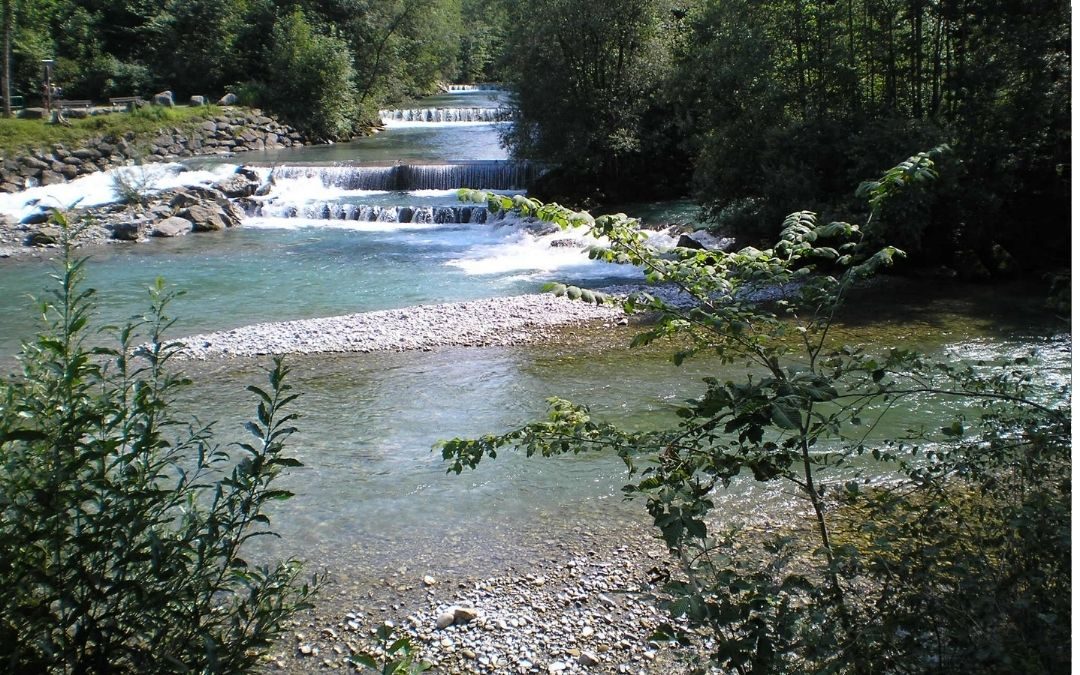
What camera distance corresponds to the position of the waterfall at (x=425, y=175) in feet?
69.6

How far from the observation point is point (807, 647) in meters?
2.70

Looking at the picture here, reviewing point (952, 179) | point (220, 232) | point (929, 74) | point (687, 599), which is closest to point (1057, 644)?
point (687, 599)

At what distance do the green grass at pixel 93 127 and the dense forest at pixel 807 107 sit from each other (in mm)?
3615

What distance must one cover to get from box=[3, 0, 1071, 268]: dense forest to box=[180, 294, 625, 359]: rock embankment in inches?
163

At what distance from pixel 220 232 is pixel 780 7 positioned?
38.5 feet

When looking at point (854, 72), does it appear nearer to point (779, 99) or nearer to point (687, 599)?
point (779, 99)

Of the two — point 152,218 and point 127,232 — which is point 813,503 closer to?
point 127,232

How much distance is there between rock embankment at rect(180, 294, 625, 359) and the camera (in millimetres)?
10492

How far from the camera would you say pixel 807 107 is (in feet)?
46.2

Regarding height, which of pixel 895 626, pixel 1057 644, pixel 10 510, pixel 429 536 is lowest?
pixel 429 536

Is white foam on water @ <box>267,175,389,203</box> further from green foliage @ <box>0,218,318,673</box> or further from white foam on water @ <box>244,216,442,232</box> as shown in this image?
green foliage @ <box>0,218,318,673</box>

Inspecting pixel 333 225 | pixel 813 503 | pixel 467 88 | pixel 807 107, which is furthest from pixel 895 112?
pixel 467 88

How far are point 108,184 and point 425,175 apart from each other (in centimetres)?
776

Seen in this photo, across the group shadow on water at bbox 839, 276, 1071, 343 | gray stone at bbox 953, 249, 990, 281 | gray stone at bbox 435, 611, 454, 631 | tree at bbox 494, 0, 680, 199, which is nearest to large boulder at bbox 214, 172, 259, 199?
tree at bbox 494, 0, 680, 199
